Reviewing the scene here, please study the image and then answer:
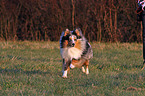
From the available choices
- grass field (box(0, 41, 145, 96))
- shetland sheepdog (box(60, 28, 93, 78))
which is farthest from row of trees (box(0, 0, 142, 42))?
shetland sheepdog (box(60, 28, 93, 78))

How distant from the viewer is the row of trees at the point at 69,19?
11906mm

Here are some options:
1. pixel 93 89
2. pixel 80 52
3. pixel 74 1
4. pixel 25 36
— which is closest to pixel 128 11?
pixel 74 1

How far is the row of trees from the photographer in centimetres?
1191

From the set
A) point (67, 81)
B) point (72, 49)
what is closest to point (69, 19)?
point (72, 49)

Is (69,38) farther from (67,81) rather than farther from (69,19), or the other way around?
(69,19)

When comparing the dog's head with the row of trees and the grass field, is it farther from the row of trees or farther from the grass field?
the row of trees

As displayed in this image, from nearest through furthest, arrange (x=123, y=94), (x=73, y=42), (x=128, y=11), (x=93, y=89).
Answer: (x=123, y=94) < (x=93, y=89) < (x=73, y=42) < (x=128, y=11)

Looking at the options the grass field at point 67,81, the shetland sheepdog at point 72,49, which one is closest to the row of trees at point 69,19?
the grass field at point 67,81

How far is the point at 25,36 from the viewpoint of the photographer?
13.4 metres

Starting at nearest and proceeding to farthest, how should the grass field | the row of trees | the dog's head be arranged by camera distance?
the grass field
the dog's head
the row of trees

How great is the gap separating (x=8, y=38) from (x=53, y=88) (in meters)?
9.48

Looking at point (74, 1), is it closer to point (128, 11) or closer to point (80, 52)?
point (128, 11)

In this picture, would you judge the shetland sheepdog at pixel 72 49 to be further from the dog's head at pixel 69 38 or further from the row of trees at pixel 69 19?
the row of trees at pixel 69 19

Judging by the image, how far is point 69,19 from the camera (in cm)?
1266
